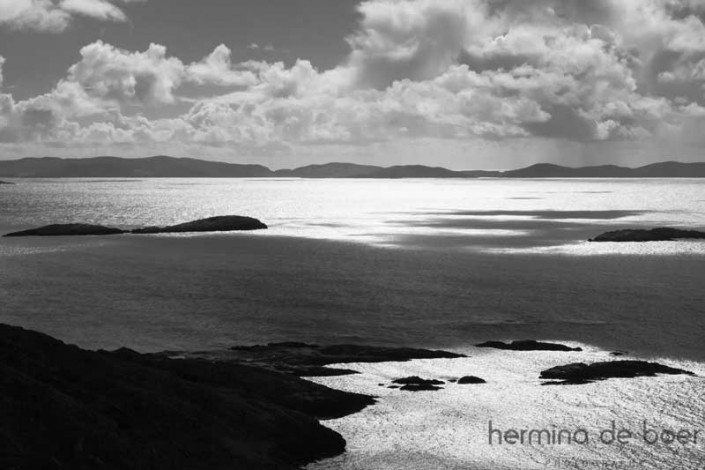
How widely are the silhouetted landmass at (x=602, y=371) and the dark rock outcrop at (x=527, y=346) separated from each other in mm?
5884

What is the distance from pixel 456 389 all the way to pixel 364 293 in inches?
1238

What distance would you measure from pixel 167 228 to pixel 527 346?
10271cm

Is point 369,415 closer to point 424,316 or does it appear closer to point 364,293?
point 424,316

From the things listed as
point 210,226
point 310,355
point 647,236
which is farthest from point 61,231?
point 647,236

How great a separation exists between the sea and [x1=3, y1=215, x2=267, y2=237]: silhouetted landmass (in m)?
6.84

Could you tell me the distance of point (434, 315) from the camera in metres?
53.3

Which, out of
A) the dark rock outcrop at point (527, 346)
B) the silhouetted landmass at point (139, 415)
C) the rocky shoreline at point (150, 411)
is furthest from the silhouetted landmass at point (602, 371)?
the silhouetted landmass at point (139, 415)

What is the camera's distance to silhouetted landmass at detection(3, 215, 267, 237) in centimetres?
12162

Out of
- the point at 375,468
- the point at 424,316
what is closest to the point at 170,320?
the point at 424,316

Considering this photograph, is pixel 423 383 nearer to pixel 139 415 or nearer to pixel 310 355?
pixel 310 355

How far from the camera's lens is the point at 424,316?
53094 millimetres

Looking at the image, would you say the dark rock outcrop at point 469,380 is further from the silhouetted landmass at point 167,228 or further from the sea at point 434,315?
the silhouetted landmass at point 167,228

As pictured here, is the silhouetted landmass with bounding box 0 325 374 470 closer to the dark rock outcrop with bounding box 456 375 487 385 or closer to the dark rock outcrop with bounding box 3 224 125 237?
the dark rock outcrop with bounding box 456 375 487 385

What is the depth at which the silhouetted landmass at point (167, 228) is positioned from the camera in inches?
4788
